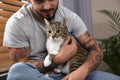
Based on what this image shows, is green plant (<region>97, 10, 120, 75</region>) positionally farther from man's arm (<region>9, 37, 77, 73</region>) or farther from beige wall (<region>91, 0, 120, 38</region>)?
man's arm (<region>9, 37, 77, 73</region>)

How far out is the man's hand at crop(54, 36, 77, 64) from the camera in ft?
4.74

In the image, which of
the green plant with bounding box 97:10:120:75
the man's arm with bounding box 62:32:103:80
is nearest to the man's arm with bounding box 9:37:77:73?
the man's arm with bounding box 62:32:103:80

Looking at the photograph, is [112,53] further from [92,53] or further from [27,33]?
[27,33]

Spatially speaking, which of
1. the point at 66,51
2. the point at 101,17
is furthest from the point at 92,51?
the point at 101,17

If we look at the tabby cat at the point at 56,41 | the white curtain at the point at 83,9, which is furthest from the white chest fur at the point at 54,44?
the white curtain at the point at 83,9

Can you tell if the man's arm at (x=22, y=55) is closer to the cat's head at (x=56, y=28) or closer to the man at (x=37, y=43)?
the man at (x=37, y=43)

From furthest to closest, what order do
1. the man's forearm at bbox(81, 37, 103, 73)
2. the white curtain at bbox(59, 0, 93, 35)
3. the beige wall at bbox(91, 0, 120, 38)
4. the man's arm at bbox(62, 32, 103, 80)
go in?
1. the beige wall at bbox(91, 0, 120, 38)
2. the white curtain at bbox(59, 0, 93, 35)
3. the man's forearm at bbox(81, 37, 103, 73)
4. the man's arm at bbox(62, 32, 103, 80)

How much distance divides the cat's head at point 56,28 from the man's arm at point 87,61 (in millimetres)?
182

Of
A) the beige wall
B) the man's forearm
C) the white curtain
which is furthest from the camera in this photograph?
the beige wall

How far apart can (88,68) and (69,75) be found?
154 mm

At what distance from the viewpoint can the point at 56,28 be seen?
148 cm

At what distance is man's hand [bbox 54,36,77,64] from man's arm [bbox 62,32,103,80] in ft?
0.32

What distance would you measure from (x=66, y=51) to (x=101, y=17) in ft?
5.05

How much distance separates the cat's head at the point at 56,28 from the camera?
1.47 m
